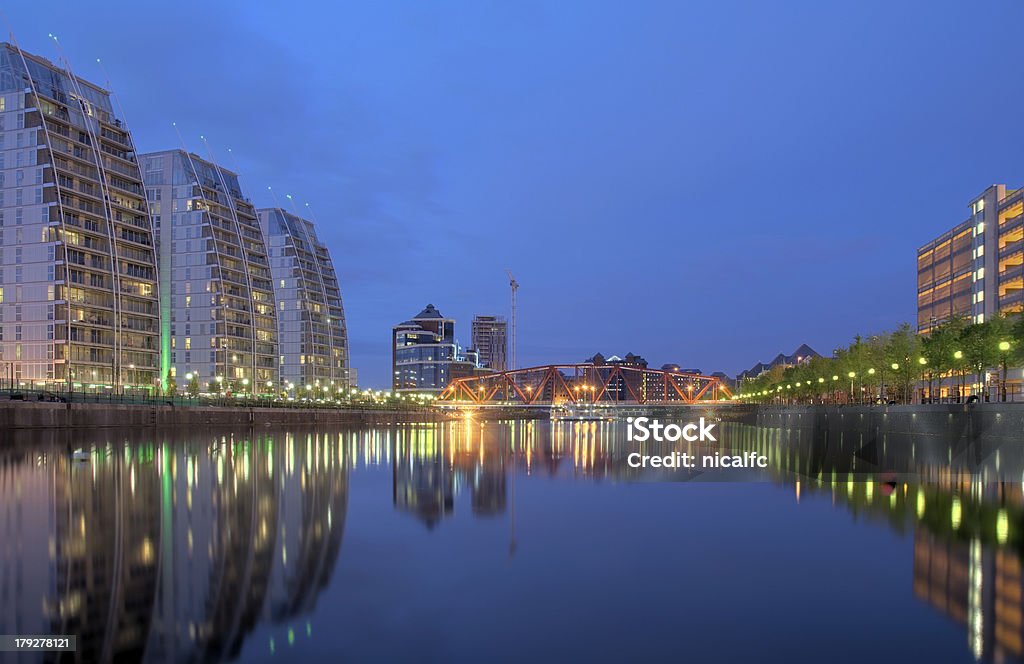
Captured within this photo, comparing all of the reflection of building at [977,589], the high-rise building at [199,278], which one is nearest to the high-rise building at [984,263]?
the reflection of building at [977,589]

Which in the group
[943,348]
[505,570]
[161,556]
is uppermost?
[943,348]

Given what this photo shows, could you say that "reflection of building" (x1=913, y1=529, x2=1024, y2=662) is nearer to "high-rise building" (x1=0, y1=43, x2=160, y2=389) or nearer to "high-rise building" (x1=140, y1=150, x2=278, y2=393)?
"high-rise building" (x1=0, y1=43, x2=160, y2=389)

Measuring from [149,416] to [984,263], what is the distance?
103 meters

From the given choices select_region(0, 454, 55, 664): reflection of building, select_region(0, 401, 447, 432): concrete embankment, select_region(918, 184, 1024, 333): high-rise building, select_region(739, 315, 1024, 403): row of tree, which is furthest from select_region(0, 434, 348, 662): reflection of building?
select_region(918, 184, 1024, 333): high-rise building

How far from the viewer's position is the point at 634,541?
18.6 meters

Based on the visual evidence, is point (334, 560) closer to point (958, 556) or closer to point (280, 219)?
point (958, 556)

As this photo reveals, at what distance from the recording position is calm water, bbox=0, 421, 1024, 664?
34.9 feet

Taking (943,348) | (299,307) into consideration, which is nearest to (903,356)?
(943,348)

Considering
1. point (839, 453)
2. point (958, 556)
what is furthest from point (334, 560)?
point (839, 453)

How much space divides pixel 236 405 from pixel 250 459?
59571mm

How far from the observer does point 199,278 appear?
5118 inches

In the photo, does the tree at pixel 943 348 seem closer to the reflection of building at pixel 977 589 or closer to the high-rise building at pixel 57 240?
the reflection of building at pixel 977 589

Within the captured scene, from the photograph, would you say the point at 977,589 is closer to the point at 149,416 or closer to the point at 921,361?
the point at 921,361

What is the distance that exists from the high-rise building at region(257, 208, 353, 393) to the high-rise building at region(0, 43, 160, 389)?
60945 mm
